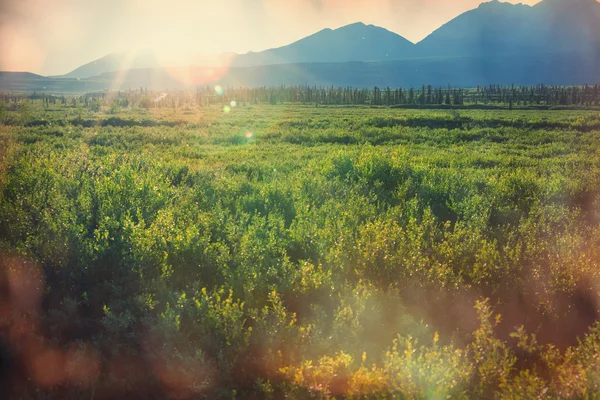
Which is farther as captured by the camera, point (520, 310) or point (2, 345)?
point (520, 310)

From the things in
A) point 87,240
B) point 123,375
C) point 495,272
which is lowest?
point 123,375

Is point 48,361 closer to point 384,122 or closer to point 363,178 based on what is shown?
point 363,178

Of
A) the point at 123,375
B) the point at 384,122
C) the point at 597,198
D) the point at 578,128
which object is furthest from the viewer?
the point at 384,122

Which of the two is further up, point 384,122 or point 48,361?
point 384,122

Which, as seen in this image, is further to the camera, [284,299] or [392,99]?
[392,99]

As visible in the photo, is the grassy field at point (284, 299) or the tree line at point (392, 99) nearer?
the grassy field at point (284, 299)

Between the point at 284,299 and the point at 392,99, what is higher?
the point at 392,99

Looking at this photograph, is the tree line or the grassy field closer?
the grassy field

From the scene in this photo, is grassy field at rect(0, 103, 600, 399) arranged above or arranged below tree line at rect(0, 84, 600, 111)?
below

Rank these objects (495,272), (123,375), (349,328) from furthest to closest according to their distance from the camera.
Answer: (495,272), (349,328), (123,375)

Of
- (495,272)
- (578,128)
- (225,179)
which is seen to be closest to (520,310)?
(495,272)

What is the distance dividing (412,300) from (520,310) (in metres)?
1.63

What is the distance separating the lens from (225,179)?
524 inches

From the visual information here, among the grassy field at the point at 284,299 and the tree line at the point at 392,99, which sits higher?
the tree line at the point at 392,99
